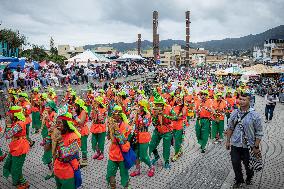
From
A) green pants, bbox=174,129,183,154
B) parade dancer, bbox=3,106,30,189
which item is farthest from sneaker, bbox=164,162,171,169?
parade dancer, bbox=3,106,30,189

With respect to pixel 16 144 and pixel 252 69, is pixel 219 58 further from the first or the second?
pixel 16 144

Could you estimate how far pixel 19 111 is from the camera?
6.27 meters

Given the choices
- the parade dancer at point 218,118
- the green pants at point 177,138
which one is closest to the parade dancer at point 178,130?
the green pants at point 177,138

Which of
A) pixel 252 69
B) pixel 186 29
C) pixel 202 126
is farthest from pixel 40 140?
pixel 186 29

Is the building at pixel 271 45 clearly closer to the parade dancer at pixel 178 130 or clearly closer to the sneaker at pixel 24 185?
the parade dancer at pixel 178 130

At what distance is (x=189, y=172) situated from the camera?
764 centimetres

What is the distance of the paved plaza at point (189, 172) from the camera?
6.80 metres

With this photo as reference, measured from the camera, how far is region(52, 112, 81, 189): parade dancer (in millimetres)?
4637

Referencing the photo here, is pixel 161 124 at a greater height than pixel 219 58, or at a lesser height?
lesser

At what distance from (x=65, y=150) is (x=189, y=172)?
4.01 metres

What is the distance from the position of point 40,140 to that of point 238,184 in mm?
7356

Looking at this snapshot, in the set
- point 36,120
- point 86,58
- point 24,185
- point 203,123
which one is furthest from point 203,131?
point 86,58

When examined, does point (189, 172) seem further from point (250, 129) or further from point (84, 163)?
point (84, 163)

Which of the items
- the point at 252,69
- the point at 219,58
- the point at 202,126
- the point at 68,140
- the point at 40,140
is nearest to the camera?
the point at 68,140
